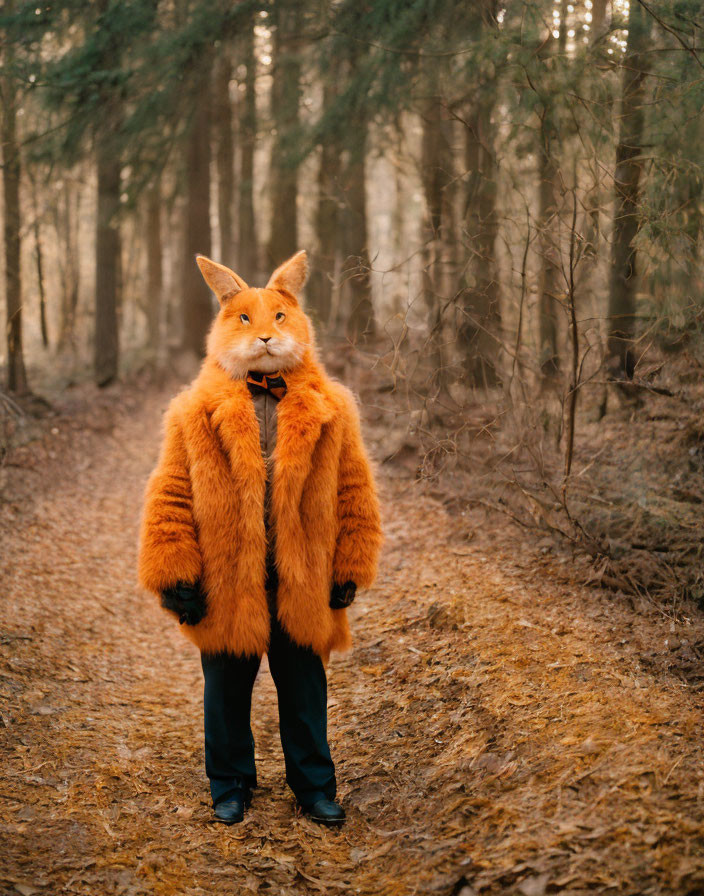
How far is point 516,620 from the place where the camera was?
4867 mm

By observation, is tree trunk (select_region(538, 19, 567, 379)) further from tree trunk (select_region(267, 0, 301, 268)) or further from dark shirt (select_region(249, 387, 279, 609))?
tree trunk (select_region(267, 0, 301, 268))

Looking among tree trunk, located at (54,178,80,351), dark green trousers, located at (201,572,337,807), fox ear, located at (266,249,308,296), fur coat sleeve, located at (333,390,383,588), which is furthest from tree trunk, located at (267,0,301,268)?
dark green trousers, located at (201,572,337,807)

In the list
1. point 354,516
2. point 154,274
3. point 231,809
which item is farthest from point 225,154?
point 231,809

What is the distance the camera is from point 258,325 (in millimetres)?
3660

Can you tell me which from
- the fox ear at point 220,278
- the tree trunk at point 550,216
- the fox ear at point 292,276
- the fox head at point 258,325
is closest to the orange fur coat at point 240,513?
the fox head at point 258,325

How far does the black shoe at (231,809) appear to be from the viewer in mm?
3555

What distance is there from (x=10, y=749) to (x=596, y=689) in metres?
3.07

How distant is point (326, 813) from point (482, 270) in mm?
5731

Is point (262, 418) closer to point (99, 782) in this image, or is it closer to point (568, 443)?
point (99, 782)

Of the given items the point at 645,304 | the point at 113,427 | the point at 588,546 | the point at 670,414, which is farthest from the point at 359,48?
the point at 113,427

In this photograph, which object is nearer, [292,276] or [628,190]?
[292,276]

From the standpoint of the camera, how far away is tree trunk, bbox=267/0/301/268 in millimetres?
8438

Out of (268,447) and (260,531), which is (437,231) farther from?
(260,531)

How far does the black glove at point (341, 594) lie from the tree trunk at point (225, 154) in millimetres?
10663
